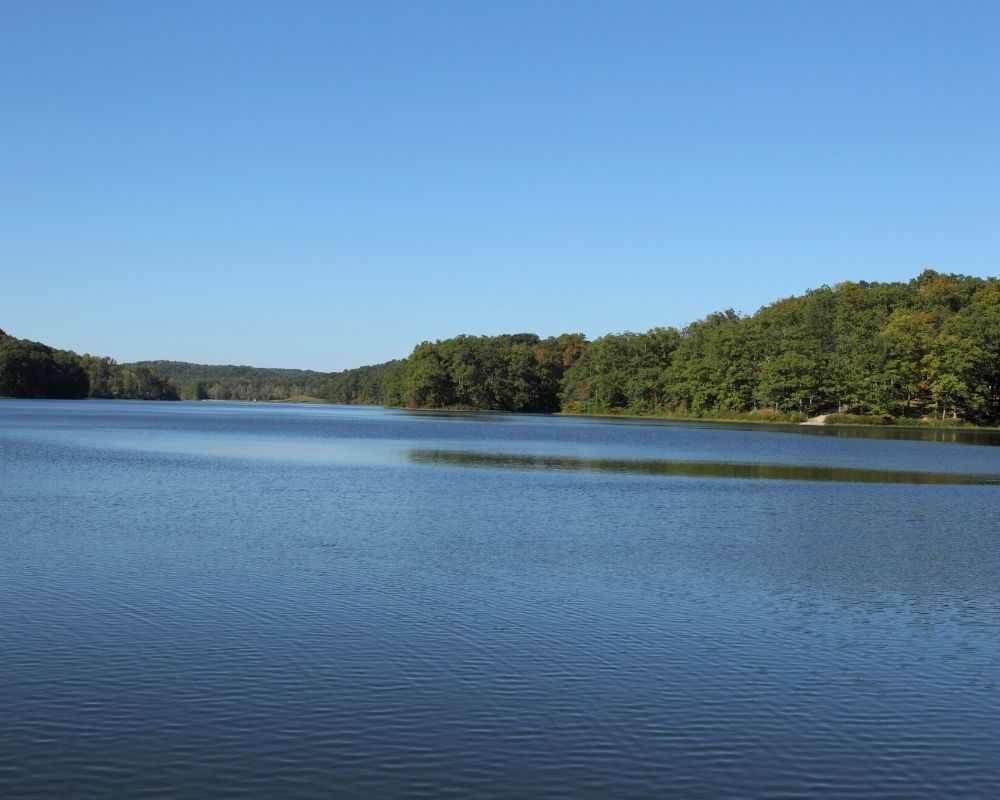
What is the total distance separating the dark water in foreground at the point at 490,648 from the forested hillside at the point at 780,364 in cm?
8059

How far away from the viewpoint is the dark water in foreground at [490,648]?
9.24m

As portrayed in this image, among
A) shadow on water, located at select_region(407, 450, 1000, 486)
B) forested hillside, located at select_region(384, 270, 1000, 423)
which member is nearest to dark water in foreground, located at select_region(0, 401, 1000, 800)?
shadow on water, located at select_region(407, 450, 1000, 486)

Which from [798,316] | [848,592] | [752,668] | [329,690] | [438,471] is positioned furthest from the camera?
[798,316]

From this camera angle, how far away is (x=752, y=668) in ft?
42.2

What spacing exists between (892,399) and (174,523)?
97.1 metres

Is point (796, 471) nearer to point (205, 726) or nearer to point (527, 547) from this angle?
point (527, 547)

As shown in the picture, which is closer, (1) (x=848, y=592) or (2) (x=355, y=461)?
(1) (x=848, y=592)

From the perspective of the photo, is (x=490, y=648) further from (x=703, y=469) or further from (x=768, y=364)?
(x=768, y=364)

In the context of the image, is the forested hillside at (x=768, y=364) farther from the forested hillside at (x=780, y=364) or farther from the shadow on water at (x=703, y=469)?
the shadow on water at (x=703, y=469)

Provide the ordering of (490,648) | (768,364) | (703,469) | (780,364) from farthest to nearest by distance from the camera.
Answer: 1. (768,364)
2. (780,364)
3. (703,469)
4. (490,648)

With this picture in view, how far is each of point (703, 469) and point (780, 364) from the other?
2820 inches

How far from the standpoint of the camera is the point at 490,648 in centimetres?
1349

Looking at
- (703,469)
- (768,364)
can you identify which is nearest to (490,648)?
(703,469)

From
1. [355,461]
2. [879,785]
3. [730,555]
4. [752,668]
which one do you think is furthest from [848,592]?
[355,461]
